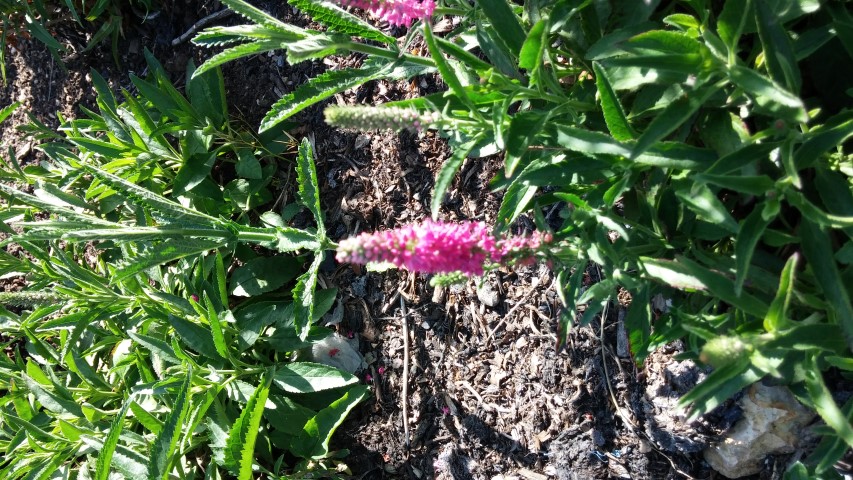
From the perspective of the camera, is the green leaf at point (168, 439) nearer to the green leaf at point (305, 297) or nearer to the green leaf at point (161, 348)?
Result: the green leaf at point (161, 348)

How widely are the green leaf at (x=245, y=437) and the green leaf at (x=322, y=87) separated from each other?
126 cm

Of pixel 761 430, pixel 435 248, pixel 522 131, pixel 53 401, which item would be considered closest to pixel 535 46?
pixel 522 131

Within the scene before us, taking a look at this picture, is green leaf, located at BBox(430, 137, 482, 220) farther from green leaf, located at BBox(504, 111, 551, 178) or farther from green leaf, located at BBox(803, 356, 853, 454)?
green leaf, located at BBox(803, 356, 853, 454)

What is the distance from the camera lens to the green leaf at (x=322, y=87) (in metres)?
2.03

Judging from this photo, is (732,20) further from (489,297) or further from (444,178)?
(489,297)

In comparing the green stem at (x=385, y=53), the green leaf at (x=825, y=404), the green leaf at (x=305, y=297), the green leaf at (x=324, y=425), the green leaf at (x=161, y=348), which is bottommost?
the green leaf at (x=324, y=425)

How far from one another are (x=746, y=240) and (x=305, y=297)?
1608mm

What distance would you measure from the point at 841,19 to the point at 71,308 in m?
3.61

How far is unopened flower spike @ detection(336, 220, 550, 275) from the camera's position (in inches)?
66.1

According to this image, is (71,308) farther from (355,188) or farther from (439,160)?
(439,160)

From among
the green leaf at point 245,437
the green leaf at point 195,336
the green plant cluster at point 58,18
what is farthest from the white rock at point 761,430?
the green plant cluster at point 58,18

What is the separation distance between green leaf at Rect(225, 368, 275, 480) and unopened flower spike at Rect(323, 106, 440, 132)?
1.54m

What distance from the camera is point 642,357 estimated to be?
7.09 ft

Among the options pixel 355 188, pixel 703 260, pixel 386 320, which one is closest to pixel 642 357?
pixel 703 260
